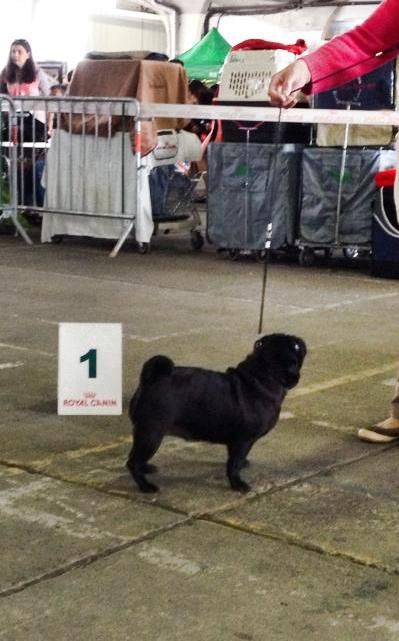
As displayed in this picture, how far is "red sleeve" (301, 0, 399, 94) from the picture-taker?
11.1 feet

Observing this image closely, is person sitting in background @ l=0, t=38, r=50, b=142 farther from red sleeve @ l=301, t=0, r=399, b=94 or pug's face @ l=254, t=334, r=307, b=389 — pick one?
pug's face @ l=254, t=334, r=307, b=389

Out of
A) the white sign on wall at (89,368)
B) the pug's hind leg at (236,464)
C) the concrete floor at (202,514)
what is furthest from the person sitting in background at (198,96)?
the pug's hind leg at (236,464)

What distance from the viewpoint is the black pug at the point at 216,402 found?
9.64 ft

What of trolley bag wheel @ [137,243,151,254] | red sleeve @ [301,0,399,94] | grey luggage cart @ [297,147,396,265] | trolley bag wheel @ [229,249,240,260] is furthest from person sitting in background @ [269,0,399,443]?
trolley bag wheel @ [137,243,151,254]

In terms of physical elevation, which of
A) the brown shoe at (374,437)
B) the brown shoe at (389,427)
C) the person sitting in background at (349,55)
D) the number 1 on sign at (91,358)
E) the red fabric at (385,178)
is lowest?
the brown shoe at (374,437)

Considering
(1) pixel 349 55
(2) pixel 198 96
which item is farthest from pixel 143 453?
(2) pixel 198 96

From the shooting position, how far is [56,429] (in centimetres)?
371

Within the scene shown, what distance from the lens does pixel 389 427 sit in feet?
12.2

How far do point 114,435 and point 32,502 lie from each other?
71 centimetres

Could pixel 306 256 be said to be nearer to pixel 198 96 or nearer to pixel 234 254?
pixel 234 254

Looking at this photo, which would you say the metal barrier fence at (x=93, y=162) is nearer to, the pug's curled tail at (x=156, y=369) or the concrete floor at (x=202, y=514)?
the concrete floor at (x=202, y=514)

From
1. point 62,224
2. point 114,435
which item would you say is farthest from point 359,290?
point 114,435

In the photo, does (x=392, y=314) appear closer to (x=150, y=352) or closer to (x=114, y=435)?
(x=150, y=352)

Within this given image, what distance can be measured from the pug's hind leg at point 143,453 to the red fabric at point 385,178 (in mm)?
4499
